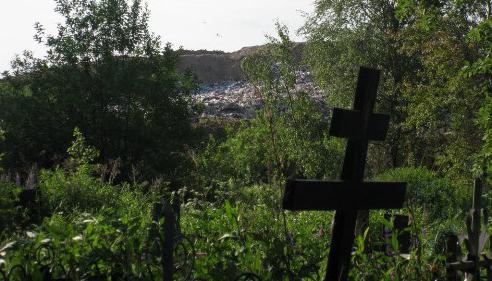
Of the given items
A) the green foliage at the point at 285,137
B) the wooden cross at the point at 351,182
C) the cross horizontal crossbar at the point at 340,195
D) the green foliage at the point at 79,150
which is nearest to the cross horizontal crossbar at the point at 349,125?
the wooden cross at the point at 351,182

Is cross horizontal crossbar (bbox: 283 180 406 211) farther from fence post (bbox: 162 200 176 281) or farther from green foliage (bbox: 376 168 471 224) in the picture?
green foliage (bbox: 376 168 471 224)

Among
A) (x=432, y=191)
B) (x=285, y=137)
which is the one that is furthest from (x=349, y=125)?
(x=285, y=137)

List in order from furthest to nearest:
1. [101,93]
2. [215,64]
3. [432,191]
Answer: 1. [215,64]
2. [101,93]
3. [432,191]

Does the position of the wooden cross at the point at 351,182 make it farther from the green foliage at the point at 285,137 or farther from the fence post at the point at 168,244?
the green foliage at the point at 285,137

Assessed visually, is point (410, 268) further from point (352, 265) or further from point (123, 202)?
point (123, 202)

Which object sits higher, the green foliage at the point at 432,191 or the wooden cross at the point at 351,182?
the wooden cross at the point at 351,182

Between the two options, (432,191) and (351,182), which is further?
(432,191)

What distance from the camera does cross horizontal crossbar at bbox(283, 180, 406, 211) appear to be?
376 centimetres

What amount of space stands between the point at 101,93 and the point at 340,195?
54.4ft

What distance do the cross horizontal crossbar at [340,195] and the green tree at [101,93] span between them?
578 inches

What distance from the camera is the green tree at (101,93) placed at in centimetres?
1917

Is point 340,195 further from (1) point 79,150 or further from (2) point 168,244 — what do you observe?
(1) point 79,150

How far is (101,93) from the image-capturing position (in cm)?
2002

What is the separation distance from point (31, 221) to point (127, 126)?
10640 mm
